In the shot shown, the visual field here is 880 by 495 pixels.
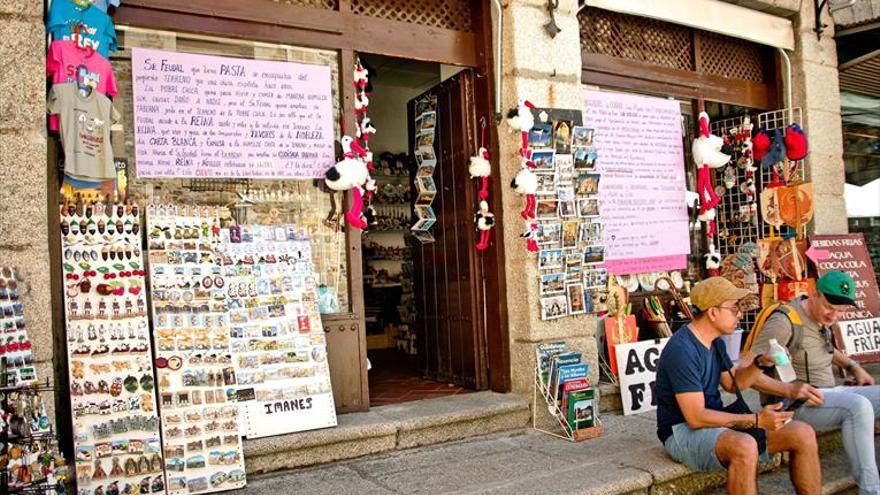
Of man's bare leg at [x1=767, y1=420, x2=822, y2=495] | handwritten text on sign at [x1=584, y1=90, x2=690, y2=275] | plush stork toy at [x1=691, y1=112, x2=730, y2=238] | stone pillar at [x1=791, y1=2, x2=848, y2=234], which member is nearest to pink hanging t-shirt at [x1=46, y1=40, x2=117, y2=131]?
handwritten text on sign at [x1=584, y1=90, x2=690, y2=275]

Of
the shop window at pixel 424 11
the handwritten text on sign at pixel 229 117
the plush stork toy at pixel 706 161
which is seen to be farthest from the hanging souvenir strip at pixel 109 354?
the plush stork toy at pixel 706 161

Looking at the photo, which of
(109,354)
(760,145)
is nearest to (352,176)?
(109,354)

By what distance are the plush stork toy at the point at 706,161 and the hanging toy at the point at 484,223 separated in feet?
9.30

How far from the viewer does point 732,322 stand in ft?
13.3

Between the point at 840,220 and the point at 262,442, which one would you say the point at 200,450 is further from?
the point at 840,220

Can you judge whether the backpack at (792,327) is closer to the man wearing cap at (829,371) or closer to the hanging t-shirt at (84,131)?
the man wearing cap at (829,371)

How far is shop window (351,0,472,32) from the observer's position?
5723mm

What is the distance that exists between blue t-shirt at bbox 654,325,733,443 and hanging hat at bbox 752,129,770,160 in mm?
4377

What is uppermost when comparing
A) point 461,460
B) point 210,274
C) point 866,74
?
point 866,74

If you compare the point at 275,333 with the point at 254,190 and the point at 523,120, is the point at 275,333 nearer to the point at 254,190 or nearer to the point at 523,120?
the point at 254,190

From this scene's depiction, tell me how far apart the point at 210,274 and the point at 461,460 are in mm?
2065

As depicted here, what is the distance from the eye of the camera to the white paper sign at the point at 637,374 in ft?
19.8

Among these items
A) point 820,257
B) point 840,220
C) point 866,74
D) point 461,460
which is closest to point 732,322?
point 461,460

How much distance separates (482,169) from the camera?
6.00 m
